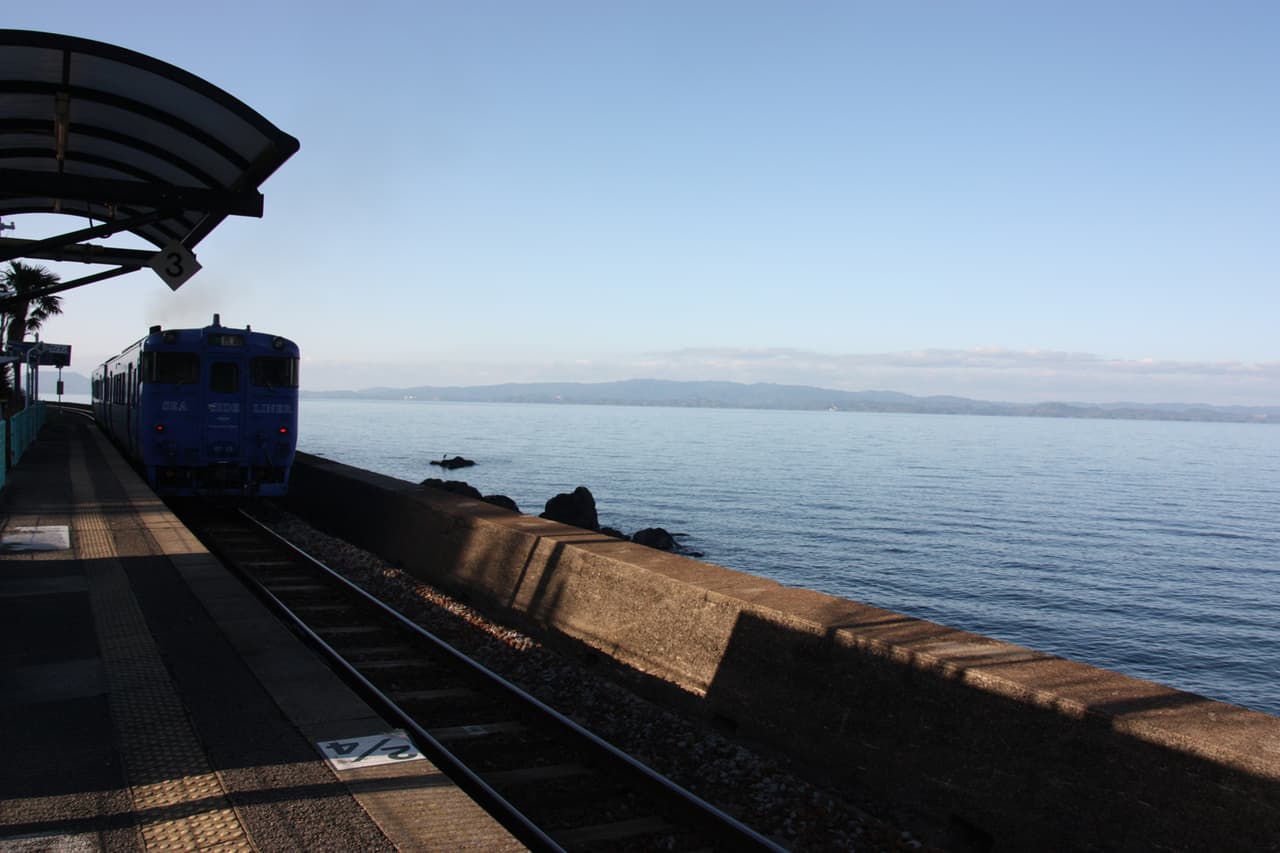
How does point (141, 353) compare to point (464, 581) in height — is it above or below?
above

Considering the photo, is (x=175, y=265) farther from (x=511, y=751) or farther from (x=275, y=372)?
(x=511, y=751)

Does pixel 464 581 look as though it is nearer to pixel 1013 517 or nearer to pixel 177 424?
pixel 177 424

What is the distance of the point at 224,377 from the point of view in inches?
678

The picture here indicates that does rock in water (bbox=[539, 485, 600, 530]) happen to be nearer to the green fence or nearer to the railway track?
the green fence

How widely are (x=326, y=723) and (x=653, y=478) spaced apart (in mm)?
57931

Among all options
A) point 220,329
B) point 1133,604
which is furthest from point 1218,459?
point 220,329

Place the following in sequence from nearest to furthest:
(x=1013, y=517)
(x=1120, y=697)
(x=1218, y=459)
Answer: (x=1120, y=697) < (x=1013, y=517) < (x=1218, y=459)

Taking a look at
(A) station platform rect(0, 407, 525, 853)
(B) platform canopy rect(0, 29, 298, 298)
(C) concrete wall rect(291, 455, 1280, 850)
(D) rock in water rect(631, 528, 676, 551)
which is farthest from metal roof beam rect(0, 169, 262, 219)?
(D) rock in water rect(631, 528, 676, 551)

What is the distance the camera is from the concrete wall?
4.51 metres

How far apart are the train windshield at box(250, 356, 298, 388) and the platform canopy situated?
537 cm

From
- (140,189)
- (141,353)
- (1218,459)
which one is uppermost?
(140,189)

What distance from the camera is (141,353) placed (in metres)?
17.1

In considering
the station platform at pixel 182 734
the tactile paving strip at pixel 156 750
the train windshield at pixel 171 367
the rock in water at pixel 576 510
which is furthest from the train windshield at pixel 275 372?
the rock in water at pixel 576 510

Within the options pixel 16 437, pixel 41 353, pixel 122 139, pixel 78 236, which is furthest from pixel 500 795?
pixel 41 353
